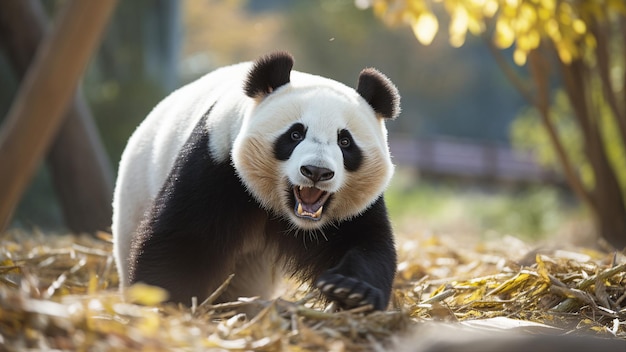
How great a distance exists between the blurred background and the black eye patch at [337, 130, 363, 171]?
231cm

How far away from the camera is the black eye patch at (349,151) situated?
325 centimetres

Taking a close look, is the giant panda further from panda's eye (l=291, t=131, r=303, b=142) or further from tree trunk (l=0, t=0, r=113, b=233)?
tree trunk (l=0, t=0, r=113, b=233)

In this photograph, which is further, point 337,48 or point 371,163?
point 337,48

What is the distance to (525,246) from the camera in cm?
557

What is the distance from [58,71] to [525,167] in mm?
19237

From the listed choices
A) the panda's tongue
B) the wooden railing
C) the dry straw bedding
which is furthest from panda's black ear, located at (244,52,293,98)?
the wooden railing

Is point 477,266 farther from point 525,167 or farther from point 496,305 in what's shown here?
point 525,167

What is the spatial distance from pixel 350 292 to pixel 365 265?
0.29m

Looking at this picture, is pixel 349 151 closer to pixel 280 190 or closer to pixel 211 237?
pixel 280 190

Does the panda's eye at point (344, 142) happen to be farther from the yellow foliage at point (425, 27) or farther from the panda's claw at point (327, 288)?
the yellow foliage at point (425, 27)

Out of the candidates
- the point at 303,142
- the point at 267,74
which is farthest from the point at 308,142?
the point at 267,74

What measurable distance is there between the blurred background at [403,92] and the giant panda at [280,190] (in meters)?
2.14

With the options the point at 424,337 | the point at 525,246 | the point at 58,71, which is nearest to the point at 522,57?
the point at 525,246

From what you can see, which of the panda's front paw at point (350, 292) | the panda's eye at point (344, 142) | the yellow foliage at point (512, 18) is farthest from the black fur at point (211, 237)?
the yellow foliage at point (512, 18)
